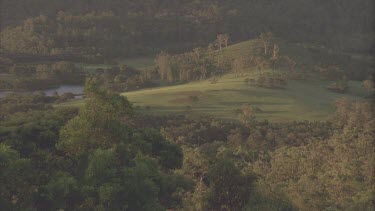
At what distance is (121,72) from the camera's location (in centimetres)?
13625

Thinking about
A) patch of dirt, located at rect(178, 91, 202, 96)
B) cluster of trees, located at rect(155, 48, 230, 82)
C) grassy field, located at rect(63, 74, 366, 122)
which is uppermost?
cluster of trees, located at rect(155, 48, 230, 82)

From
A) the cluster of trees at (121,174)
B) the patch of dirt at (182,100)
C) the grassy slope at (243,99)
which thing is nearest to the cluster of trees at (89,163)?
the cluster of trees at (121,174)

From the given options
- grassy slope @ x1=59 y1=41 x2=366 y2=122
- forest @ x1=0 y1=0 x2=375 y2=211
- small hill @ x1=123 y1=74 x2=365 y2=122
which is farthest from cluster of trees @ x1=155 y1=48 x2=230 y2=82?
small hill @ x1=123 y1=74 x2=365 y2=122

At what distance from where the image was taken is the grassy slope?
93375mm

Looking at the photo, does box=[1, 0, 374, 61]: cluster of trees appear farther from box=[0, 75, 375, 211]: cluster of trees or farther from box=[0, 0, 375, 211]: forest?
box=[0, 75, 375, 211]: cluster of trees

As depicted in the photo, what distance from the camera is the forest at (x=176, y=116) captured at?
28.5 meters

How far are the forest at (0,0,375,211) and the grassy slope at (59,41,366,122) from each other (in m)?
0.42

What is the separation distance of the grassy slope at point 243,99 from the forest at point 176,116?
419 mm

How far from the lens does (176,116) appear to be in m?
86.7

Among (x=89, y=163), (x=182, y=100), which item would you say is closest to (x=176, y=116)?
(x=182, y=100)

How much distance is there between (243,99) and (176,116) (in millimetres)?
19434

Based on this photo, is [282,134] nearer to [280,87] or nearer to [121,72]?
[280,87]

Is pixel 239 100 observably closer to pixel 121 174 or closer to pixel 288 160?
pixel 288 160

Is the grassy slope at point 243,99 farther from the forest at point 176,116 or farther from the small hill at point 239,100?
the forest at point 176,116
